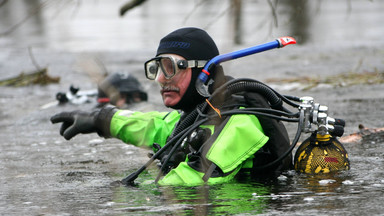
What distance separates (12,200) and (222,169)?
1.27 metres

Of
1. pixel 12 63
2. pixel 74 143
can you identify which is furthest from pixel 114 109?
pixel 12 63

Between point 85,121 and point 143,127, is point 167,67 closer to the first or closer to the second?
point 143,127

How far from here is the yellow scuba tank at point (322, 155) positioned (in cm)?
442

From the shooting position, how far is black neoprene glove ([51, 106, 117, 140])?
514 cm

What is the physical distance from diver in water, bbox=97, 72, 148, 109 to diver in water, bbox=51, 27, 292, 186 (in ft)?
10.7

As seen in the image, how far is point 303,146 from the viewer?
452cm

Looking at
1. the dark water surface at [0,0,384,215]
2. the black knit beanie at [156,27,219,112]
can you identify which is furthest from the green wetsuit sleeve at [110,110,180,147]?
the black knit beanie at [156,27,219,112]

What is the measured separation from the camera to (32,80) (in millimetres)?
10852

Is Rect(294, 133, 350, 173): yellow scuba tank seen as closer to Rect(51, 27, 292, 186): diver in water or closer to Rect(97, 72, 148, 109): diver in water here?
Rect(51, 27, 292, 186): diver in water

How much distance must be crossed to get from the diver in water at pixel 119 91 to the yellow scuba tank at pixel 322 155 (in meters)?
4.18

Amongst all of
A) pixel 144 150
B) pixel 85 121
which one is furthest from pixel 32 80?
pixel 85 121

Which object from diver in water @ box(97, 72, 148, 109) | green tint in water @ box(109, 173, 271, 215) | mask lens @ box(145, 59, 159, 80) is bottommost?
diver in water @ box(97, 72, 148, 109)

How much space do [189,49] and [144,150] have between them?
1670 mm

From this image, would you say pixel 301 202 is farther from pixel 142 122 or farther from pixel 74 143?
pixel 74 143
